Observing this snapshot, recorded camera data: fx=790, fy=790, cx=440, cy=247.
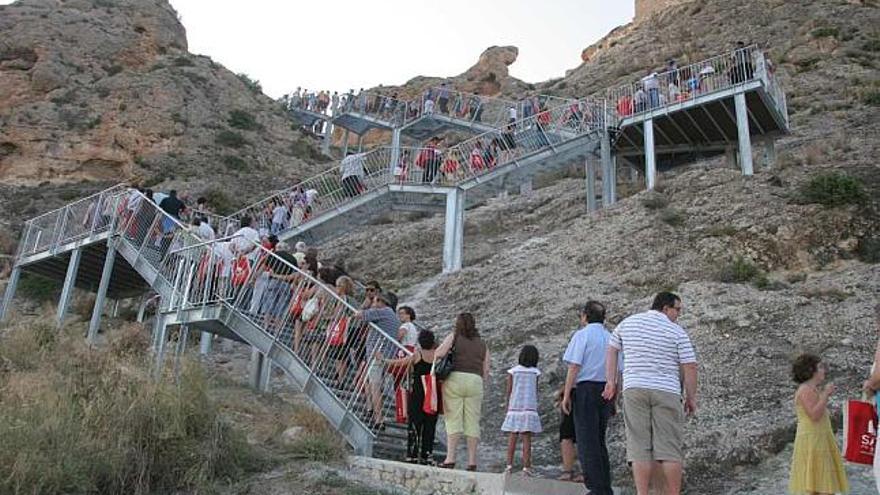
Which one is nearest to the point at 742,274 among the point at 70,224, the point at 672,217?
the point at 672,217

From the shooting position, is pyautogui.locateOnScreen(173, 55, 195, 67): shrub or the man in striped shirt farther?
pyautogui.locateOnScreen(173, 55, 195, 67): shrub

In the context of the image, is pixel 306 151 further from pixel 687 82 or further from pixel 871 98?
pixel 871 98

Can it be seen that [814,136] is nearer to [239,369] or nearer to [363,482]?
[239,369]

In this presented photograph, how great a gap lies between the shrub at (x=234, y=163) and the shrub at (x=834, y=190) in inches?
954

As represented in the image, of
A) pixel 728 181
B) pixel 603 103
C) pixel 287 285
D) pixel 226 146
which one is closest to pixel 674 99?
pixel 603 103

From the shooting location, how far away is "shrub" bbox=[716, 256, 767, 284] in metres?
14.0

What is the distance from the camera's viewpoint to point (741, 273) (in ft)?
46.3

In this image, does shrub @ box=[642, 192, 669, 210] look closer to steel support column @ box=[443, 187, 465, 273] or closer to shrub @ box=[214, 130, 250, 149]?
steel support column @ box=[443, 187, 465, 273]

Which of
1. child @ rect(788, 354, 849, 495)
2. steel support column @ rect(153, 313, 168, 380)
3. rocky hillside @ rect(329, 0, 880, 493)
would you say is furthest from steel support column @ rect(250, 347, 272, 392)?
child @ rect(788, 354, 849, 495)

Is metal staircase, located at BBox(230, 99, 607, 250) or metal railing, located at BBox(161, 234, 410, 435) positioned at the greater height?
metal staircase, located at BBox(230, 99, 607, 250)

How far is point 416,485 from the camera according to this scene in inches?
300

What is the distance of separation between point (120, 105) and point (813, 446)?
114ft

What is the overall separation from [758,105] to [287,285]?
16144 millimetres

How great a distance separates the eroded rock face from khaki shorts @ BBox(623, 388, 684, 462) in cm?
2810
